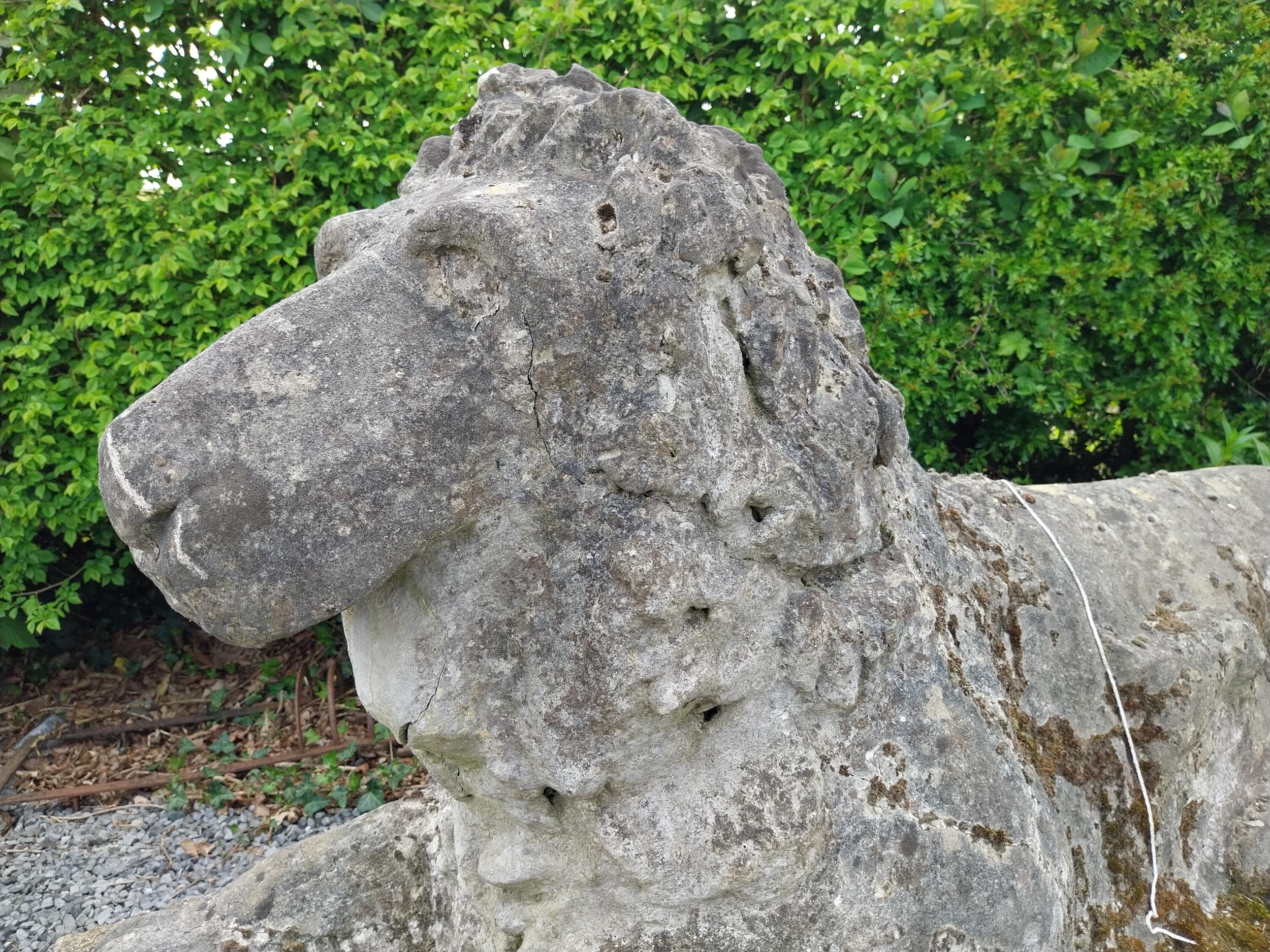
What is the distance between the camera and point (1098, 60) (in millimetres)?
3783

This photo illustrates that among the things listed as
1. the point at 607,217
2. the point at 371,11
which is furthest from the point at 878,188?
the point at 607,217

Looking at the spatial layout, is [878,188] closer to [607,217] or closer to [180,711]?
[607,217]

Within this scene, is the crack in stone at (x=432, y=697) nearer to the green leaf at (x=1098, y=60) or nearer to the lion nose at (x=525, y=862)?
the lion nose at (x=525, y=862)

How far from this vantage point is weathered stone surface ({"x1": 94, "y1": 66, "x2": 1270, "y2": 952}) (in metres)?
1.35

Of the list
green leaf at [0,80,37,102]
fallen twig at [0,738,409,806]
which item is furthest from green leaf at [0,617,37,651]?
green leaf at [0,80,37,102]

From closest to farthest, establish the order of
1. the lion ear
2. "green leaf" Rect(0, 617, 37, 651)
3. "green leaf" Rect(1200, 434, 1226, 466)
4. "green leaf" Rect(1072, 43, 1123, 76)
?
the lion ear, "green leaf" Rect(1072, 43, 1123, 76), "green leaf" Rect(1200, 434, 1226, 466), "green leaf" Rect(0, 617, 37, 651)

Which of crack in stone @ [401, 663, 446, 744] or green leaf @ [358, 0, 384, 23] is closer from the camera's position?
crack in stone @ [401, 663, 446, 744]

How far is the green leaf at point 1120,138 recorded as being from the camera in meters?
3.68

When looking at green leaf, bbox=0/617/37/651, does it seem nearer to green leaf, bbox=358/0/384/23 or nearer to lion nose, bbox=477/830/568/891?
green leaf, bbox=358/0/384/23

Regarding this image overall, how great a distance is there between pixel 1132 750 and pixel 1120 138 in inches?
98.8

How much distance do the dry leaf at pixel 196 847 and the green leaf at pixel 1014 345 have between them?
10.5ft

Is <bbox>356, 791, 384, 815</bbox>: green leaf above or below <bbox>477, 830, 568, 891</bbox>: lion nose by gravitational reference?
below

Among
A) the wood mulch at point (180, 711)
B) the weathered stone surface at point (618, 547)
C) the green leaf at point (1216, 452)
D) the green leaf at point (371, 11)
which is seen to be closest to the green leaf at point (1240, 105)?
the green leaf at point (1216, 452)

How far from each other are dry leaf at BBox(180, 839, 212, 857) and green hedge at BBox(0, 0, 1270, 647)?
94cm
